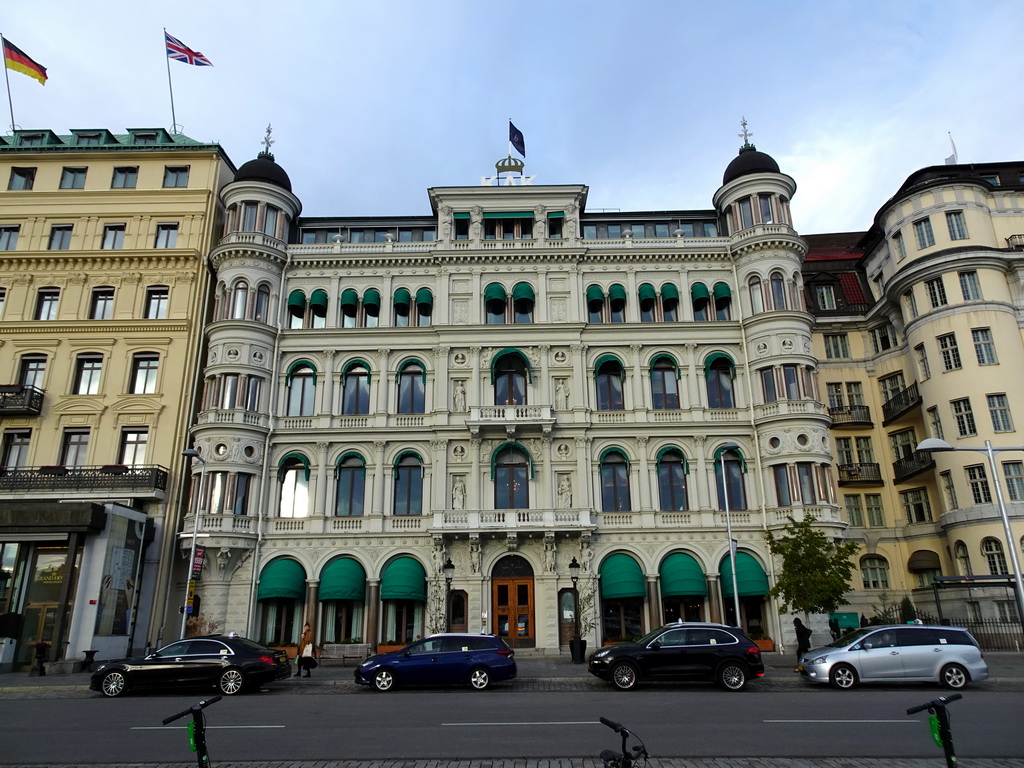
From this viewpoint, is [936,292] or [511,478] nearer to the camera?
[511,478]

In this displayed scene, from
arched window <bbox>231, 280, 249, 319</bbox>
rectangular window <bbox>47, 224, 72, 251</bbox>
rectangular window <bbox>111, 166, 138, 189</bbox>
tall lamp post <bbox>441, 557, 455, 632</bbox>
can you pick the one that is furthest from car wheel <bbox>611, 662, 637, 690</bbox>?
rectangular window <bbox>47, 224, 72, 251</bbox>

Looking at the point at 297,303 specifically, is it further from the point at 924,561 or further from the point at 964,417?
the point at 924,561

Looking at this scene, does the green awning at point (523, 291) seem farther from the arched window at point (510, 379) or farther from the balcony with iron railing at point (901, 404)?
the balcony with iron railing at point (901, 404)

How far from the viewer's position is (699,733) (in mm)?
13492

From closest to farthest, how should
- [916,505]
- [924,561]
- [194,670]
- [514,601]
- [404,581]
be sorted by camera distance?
[194,670], [404,581], [514,601], [924,561], [916,505]

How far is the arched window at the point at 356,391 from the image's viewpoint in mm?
37750

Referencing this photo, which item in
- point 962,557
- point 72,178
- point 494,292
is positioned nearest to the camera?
point 962,557

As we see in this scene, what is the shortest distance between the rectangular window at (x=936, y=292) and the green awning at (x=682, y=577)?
62.3 feet

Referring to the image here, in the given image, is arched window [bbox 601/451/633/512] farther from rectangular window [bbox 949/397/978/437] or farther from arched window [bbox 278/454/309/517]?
rectangular window [bbox 949/397/978/437]

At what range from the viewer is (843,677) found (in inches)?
795

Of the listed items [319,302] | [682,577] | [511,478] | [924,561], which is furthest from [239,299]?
[924,561]

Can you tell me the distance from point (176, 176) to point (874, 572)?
151 feet

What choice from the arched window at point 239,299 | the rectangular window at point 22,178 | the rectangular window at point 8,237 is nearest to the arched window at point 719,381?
the arched window at point 239,299

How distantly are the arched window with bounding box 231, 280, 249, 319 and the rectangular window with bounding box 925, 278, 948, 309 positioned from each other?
36.8m
